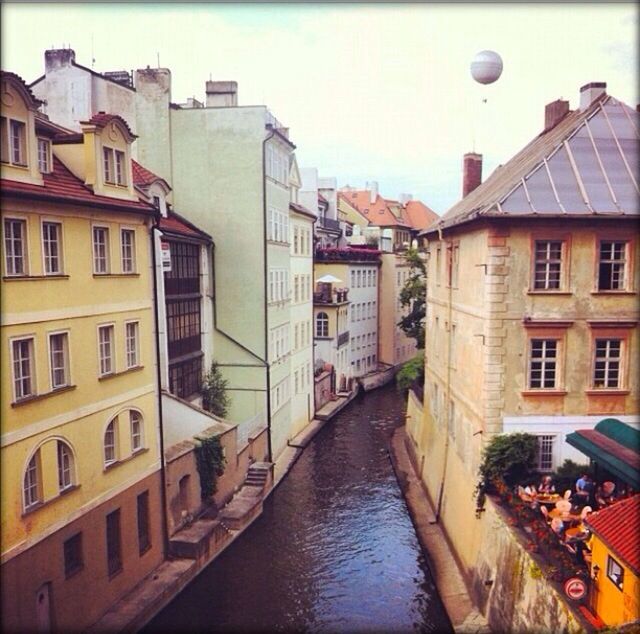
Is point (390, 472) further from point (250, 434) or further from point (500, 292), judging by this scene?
point (500, 292)

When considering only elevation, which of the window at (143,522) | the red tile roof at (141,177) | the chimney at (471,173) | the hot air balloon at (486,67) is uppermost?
the hot air balloon at (486,67)

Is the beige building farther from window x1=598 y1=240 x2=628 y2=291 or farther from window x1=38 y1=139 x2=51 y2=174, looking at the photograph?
window x1=38 y1=139 x2=51 y2=174

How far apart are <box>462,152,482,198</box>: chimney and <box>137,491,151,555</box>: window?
20903mm

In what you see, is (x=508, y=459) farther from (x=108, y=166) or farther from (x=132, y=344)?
(x=108, y=166)

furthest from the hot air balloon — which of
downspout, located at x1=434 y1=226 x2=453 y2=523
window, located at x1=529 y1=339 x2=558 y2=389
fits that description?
window, located at x1=529 y1=339 x2=558 y2=389

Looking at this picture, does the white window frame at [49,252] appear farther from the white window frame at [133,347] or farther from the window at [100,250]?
the white window frame at [133,347]

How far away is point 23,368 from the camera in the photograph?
47.8 feet

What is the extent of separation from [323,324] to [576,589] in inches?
1398

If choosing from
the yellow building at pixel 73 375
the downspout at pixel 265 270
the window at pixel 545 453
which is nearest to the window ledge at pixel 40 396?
the yellow building at pixel 73 375

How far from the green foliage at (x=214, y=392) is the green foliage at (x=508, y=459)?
14.5m

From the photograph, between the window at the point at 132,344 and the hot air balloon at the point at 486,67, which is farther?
the hot air balloon at the point at 486,67

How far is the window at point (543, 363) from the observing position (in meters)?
19.3

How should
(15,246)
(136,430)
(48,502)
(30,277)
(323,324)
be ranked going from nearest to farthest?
(15,246)
(30,277)
(48,502)
(136,430)
(323,324)

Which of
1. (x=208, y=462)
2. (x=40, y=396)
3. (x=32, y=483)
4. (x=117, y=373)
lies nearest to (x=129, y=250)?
(x=117, y=373)
